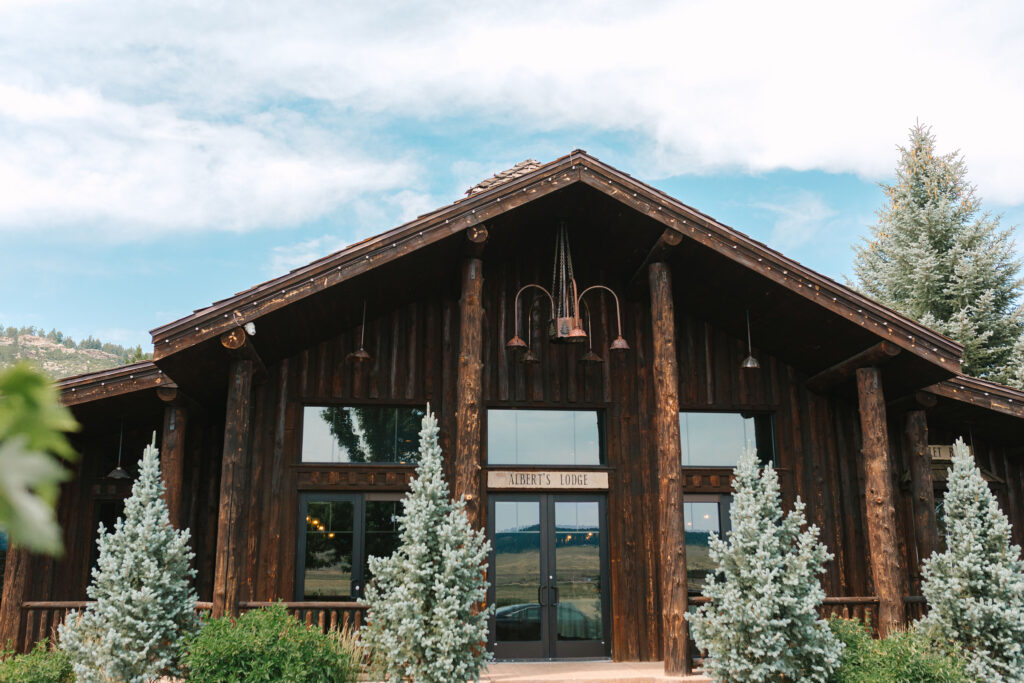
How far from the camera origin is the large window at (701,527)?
12430 mm

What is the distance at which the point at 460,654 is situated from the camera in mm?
9164

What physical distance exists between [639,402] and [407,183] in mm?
105670

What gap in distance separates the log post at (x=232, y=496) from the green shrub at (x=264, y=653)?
0.62 m

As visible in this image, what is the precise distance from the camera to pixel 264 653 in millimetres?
8906

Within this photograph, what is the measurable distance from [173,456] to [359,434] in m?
2.49

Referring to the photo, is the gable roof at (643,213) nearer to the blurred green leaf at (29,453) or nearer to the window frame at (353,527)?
the window frame at (353,527)

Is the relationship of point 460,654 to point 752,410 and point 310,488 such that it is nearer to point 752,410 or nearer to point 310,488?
point 310,488

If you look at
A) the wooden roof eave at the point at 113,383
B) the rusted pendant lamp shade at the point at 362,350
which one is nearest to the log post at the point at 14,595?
the wooden roof eave at the point at 113,383

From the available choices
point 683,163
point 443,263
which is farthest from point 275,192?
point 443,263

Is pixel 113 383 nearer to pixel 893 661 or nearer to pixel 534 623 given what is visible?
pixel 534 623

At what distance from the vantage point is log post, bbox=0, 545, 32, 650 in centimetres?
1088

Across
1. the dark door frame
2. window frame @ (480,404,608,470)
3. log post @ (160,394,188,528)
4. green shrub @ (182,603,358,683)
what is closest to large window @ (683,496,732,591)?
window frame @ (480,404,608,470)

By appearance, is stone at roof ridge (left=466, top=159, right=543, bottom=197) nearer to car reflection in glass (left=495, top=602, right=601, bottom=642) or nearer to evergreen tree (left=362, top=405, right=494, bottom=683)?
evergreen tree (left=362, top=405, right=494, bottom=683)

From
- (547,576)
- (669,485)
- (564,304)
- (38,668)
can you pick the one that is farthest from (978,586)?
(38,668)
